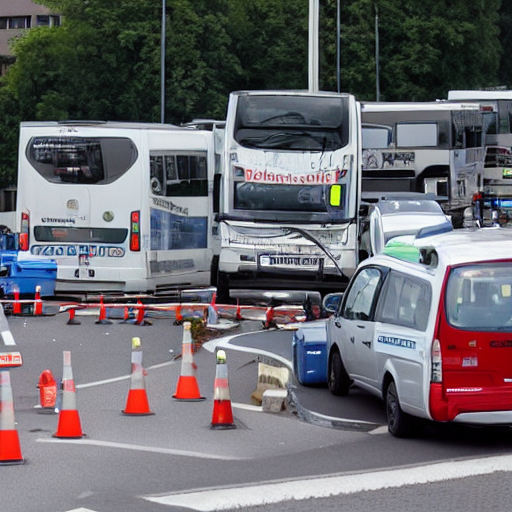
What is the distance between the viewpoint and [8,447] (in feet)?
32.8

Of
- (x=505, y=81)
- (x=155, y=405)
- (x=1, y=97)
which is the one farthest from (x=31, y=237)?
(x=505, y=81)

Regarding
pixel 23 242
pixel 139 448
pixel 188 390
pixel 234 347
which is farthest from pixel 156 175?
pixel 139 448

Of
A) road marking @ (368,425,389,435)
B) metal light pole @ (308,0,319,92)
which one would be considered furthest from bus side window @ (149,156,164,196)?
road marking @ (368,425,389,435)

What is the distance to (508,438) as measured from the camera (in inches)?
446

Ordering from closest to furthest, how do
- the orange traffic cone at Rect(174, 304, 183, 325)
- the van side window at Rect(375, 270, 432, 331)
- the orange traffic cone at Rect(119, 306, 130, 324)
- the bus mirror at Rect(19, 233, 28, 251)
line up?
the van side window at Rect(375, 270, 432, 331), the orange traffic cone at Rect(174, 304, 183, 325), the orange traffic cone at Rect(119, 306, 130, 324), the bus mirror at Rect(19, 233, 28, 251)

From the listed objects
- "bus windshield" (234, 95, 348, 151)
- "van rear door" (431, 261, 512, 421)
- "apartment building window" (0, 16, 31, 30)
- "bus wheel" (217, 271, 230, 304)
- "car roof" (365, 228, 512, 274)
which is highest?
"apartment building window" (0, 16, 31, 30)

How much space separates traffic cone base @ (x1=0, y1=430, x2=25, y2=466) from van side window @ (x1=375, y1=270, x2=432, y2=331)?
133 inches

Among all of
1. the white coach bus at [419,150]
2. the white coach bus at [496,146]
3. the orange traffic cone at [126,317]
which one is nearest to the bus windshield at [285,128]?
the orange traffic cone at [126,317]

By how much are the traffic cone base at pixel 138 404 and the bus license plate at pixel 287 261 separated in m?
11.6

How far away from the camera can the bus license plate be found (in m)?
24.4

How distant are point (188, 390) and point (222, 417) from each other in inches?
77.9

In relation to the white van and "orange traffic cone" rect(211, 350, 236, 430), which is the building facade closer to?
"orange traffic cone" rect(211, 350, 236, 430)

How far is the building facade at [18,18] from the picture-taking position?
9269cm

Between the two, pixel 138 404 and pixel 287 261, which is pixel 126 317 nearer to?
pixel 287 261
